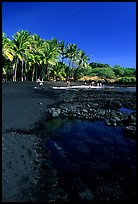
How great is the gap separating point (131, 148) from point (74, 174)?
13.8 ft

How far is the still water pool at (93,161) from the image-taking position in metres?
6.38

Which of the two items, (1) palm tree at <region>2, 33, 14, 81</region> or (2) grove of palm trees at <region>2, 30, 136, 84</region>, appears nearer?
(1) palm tree at <region>2, 33, 14, 81</region>

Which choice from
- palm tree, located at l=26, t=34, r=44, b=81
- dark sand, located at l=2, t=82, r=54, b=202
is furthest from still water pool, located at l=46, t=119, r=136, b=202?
palm tree, located at l=26, t=34, r=44, b=81

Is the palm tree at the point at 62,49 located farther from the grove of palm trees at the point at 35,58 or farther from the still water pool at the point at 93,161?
the still water pool at the point at 93,161

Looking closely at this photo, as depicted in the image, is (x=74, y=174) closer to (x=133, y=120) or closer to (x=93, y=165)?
(x=93, y=165)

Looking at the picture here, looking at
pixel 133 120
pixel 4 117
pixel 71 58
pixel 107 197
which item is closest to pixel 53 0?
pixel 107 197

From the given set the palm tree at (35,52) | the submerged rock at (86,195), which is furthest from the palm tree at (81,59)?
the submerged rock at (86,195)

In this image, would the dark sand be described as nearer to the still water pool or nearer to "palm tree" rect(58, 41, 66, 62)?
the still water pool

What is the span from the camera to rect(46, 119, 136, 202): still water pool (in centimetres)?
638

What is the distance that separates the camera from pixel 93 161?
8758mm

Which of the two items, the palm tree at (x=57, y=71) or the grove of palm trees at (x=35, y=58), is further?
the palm tree at (x=57, y=71)

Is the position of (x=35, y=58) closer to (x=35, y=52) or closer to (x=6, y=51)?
(x=35, y=52)

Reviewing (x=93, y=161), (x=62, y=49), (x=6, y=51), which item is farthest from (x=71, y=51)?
(x=93, y=161)

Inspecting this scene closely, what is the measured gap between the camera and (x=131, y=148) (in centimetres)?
1057
